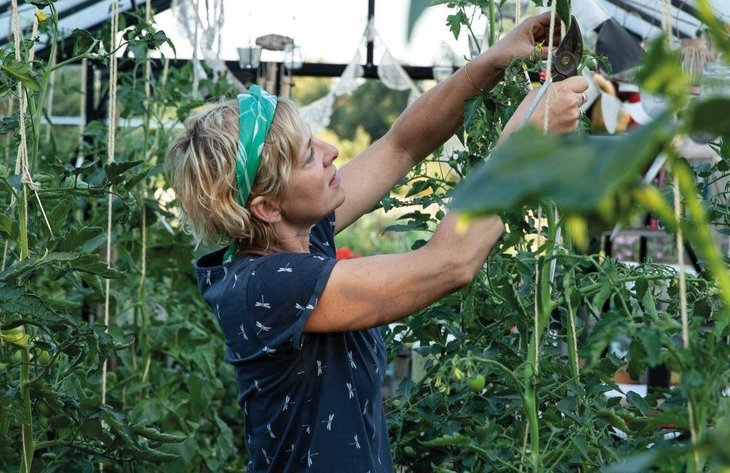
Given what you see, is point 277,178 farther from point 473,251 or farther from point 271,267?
point 473,251

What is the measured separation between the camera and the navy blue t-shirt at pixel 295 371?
1.55 meters

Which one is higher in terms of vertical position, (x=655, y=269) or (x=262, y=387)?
(x=655, y=269)

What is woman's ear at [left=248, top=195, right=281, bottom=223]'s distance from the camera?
5.49ft

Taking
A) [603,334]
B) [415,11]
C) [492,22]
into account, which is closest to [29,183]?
[492,22]

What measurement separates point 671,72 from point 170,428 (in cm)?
267

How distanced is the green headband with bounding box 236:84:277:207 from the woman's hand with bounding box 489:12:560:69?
0.38 m

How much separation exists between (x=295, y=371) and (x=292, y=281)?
169 millimetres

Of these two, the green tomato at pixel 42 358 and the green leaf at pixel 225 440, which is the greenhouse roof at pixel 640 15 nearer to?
the green leaf at pixel 225 440

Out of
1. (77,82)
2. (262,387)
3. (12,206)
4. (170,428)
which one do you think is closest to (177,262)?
(170,428)

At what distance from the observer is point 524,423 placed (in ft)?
4.93

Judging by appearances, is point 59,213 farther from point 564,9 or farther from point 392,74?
point 392,74

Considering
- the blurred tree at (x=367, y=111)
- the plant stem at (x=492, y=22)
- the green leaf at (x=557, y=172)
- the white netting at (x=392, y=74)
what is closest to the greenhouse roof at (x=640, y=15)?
the white netting at (x=392, y=74)

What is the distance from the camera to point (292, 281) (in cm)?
153

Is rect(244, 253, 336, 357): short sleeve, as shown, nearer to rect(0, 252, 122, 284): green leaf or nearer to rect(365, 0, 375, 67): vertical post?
rect(0, 252, 122, 284): green leaf
